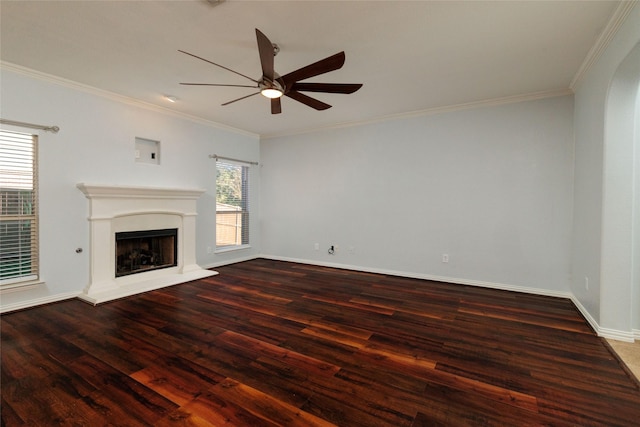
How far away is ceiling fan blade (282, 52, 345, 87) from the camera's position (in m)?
2.21

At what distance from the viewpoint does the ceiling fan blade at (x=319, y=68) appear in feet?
7.24

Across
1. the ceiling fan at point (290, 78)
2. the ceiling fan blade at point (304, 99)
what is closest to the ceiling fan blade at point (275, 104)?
the ceiling fan at point (290, 78)

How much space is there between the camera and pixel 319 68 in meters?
2.34

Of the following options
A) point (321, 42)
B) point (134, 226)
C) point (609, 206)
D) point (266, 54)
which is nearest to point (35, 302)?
point (134, 226)

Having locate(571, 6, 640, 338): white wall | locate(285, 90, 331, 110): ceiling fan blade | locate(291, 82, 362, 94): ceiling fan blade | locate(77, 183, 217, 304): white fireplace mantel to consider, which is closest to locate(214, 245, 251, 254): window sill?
locate(77, 183, 217, 304): white fireplace mantel

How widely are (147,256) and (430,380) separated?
14.5 feet

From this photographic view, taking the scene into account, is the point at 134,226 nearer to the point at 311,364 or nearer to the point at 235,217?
the point at 235,217

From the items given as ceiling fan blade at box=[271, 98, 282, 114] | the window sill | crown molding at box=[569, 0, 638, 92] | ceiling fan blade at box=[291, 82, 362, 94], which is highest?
crown molding at box=[569, 0, 638, 92]

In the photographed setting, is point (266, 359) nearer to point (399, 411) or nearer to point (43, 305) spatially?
point (399, 411)

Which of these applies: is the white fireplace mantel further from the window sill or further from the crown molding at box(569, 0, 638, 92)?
the crown molding at box(569, 0, 638, 92)

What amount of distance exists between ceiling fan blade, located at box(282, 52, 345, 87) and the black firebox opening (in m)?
3.30

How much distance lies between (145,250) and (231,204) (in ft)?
5.79

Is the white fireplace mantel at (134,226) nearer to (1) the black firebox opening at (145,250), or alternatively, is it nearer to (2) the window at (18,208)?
(1) the black firebox opening at (145,250)

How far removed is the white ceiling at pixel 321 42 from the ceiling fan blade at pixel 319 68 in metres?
0.36
